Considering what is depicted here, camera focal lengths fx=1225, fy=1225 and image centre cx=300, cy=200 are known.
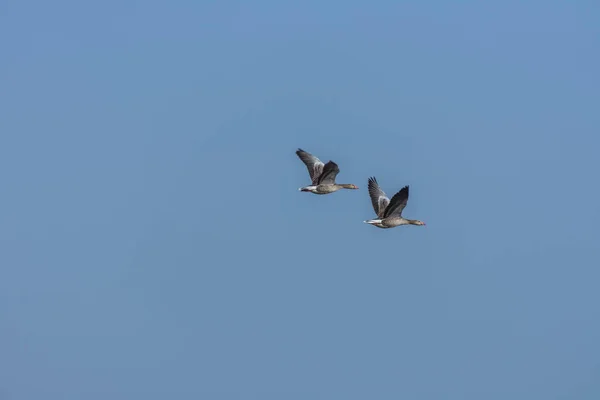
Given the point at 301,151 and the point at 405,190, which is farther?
the point at 301,151

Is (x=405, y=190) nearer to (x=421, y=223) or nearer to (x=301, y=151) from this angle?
(x=421, y=223)

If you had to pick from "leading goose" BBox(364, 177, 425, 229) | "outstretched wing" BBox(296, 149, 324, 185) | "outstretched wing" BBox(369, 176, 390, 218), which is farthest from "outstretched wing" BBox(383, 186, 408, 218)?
"outstretched wing" BBox(296, 149, 324, 185)

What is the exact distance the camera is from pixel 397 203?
57781 mm

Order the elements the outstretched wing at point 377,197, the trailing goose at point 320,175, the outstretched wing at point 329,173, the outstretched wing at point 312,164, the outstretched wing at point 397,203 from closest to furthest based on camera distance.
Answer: the outstretched wing at point 397,203
the outstretched wing at point 377,197
the outstretched wing at point 329,173
the trailing goose at point 320,175
the outstretched wing at point 312,164

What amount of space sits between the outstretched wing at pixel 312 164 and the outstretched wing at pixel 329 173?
0.49 metres

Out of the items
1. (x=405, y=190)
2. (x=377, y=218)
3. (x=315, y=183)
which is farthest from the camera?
(x=315, y=183)

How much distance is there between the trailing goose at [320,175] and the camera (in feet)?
208

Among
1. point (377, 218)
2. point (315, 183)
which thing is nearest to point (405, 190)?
point (377, 218)

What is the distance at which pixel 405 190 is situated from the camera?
56594mm

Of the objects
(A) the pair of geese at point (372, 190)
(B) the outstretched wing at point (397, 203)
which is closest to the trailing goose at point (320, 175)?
(A) the pair of geese at point (372, 190)

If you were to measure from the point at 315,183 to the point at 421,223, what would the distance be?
6.18m

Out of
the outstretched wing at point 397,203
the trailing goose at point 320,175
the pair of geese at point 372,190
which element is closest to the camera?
the outstretched wing at point 397,203

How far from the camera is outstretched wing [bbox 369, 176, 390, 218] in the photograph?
6041 centimetres

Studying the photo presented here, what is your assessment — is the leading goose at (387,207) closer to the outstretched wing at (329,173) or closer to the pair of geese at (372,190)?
the pair of geese at (372,190)
